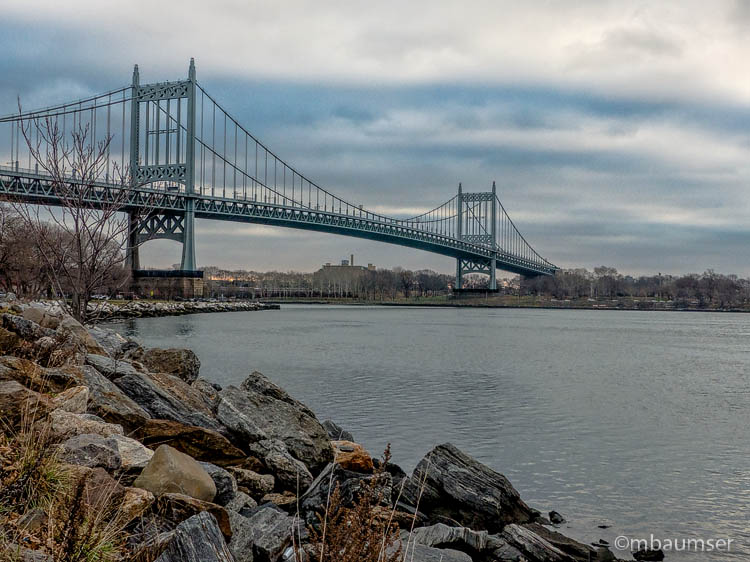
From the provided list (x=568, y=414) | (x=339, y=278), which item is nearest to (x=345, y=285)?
(x=339, y=278)

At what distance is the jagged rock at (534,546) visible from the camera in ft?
16.2

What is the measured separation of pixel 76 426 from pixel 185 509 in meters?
1.41

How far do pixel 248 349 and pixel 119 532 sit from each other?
1961 cm

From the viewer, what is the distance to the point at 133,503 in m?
3.92

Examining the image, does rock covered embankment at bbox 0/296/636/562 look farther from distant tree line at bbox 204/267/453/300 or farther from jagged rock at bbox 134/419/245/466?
distant tree line at bbox 204/267/453/300

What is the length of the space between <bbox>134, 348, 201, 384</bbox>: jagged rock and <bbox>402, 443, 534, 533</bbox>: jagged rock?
5.35 metres

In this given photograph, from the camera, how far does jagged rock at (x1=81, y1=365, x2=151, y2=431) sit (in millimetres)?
5883

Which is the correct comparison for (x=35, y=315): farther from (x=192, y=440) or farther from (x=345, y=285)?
(x=345, y=285)

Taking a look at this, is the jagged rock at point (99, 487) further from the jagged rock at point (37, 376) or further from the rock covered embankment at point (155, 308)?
the rock covered embankment at point (155, 308)

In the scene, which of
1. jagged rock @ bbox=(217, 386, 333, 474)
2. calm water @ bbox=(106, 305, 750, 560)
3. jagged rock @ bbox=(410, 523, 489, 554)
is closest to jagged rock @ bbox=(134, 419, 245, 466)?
jagged rock @ bbox=(217, 386, 333, 474)

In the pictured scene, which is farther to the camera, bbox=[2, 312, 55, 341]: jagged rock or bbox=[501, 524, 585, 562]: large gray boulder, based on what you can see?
bbox=[2, 312, 55, 341]: jagged rock

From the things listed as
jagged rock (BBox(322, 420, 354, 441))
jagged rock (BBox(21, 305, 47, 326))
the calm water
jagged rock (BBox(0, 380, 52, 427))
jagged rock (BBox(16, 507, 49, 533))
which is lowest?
the calm water

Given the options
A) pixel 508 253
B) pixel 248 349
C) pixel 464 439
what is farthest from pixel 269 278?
pixel 464 439

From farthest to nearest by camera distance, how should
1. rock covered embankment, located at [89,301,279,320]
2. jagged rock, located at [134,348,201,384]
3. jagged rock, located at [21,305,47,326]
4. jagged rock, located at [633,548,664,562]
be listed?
rock covered embankment, located at [89,301,279,320], jagged rock, located at [134,348,201,384], jagged rock, located at [21,305,47,326], jagged rock, located at [633,548,664,562]
